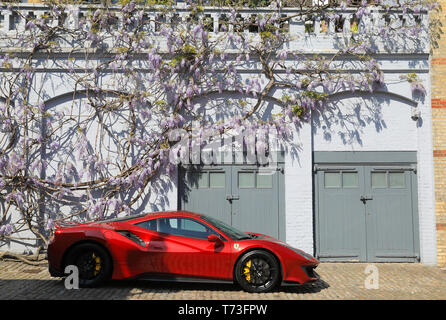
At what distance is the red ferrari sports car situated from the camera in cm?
741

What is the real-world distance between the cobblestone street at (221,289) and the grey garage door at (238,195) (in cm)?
195

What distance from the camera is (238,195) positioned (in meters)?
10.8

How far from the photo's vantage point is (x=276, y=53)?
35.8ft

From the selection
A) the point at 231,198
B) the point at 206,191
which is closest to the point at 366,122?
the point at 231,198

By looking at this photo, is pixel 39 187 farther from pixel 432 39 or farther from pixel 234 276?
pixel 432 39

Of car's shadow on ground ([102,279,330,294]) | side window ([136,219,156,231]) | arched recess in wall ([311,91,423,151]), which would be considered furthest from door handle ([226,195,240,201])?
side window ([136,219,156,231])

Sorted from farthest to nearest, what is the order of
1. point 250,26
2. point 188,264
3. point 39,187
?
point 250,26 < point 39,187 < point 188,264

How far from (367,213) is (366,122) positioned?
2.23m

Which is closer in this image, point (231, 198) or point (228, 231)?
point (228, 231)

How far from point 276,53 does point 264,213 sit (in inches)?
154

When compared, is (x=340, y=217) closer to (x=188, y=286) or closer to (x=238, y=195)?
(x=238, y=195)

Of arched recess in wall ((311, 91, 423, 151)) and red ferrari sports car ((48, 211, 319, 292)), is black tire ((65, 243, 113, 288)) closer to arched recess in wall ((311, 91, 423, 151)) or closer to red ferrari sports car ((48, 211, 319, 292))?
red ferrari sports car ((48, 211, 319, 292))

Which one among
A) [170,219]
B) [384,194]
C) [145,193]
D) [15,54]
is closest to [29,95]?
[15,54]

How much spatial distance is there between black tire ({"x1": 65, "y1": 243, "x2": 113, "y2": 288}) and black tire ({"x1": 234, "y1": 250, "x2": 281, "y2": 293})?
2.19 meters
